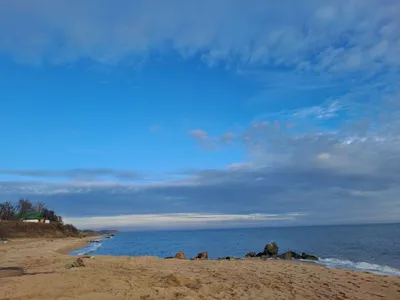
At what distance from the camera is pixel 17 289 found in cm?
1206

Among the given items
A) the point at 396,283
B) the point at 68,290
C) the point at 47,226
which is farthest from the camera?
the point at 47,226

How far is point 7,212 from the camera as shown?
113125mm

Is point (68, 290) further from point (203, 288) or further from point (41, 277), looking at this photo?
point (203, 288)

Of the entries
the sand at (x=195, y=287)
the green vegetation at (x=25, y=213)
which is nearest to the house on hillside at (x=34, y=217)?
the green vegetation at (x=25, y=213)

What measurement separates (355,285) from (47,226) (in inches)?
3984

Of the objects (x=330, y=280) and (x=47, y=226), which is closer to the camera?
(x=330, y=280)

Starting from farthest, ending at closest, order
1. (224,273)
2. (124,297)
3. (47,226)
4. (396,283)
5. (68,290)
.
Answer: (47,226) < (224,273) < (396,283) < (68,290) < (124,297)

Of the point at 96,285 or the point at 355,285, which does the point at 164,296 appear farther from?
the point at 355,285

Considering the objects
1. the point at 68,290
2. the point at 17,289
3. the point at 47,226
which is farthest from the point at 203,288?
the point at 47,226

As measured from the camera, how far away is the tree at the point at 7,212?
10950 centimetres

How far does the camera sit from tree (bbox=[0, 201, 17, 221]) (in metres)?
110

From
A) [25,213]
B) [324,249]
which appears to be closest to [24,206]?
[25,213]

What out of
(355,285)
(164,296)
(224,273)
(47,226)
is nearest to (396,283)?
(355,285)

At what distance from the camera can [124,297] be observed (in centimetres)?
1112
